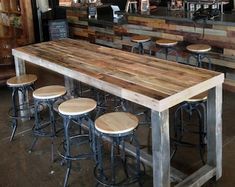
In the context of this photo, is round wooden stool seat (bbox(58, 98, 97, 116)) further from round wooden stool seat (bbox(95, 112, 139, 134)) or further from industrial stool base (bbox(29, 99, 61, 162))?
industrial stool base (bbox(29, 99, 61, 162))

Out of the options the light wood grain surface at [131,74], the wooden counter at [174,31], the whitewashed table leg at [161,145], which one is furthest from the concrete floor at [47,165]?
the wooden counter at [174,31]

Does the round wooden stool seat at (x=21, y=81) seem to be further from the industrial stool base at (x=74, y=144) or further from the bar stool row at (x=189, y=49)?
the bar stool row at (x=189, y=49)

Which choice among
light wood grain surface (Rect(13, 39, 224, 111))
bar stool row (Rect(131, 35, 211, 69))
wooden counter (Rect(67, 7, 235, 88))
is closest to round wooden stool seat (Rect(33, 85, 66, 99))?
light wood grain surface (Rect(13, 39, 224, 111))

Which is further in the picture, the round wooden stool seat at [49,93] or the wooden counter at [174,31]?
the wooden counter at [174,31]

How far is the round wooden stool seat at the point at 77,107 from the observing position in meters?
2.81

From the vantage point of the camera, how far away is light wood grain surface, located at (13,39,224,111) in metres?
2.33

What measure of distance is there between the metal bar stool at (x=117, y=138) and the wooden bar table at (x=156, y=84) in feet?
0.76

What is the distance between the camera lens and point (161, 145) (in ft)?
7.47

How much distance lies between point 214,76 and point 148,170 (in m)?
1.07

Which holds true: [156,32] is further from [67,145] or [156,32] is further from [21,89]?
[67,145]

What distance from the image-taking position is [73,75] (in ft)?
9.64

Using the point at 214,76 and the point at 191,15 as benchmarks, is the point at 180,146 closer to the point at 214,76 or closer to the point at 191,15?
the point at 214,76

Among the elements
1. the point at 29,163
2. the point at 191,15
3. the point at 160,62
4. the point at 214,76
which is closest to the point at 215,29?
the point at 191,15

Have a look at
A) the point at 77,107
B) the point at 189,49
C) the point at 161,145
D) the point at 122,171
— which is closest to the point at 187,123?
the point at 189,49
